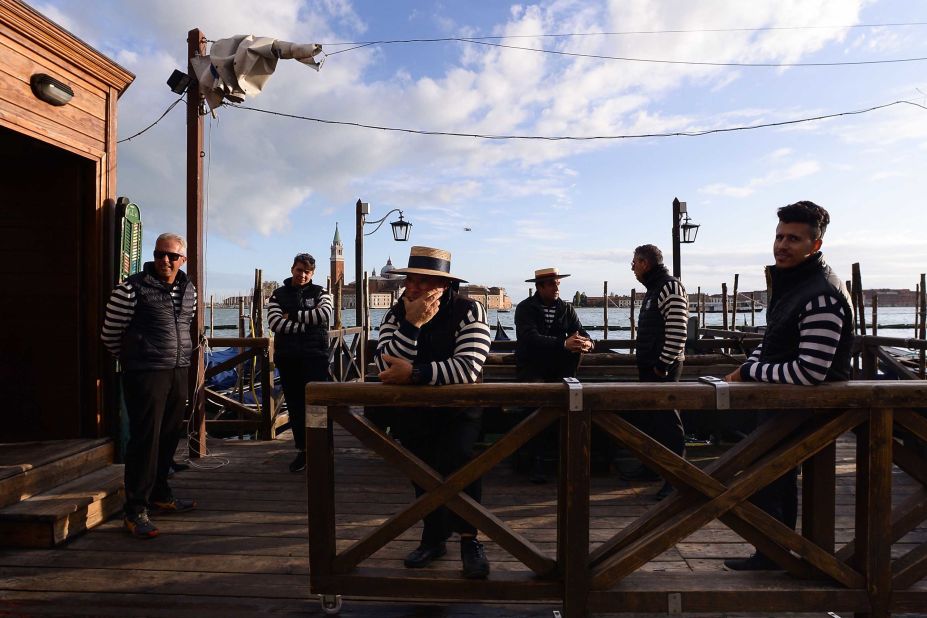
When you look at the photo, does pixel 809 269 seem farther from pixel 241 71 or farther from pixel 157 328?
pixel 241 71

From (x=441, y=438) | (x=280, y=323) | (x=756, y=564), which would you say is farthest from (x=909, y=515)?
(x=280, y=323)

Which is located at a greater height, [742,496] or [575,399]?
[575,399]

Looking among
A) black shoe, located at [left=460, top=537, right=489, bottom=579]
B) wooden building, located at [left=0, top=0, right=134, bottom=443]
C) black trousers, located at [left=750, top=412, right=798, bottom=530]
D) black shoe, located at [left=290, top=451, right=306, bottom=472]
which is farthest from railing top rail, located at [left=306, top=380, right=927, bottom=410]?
wooden building, located at [left=0, top=0, right=134, bottom=443]

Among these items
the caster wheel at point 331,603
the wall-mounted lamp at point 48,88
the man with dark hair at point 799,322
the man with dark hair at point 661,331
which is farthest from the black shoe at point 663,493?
the wall-mounted lamp at point 48,88

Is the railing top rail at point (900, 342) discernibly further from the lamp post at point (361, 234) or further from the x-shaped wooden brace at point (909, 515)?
the lamp post at point (361, 234)

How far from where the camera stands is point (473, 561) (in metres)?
2.29

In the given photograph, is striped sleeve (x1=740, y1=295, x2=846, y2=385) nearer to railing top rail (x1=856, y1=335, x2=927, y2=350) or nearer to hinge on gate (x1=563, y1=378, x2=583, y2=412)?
hinge on gate (x1=563, y1=378, x2=583, y2=412)

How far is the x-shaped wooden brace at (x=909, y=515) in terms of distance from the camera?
2.13m

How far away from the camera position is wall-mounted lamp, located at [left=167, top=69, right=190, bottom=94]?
14.6ft

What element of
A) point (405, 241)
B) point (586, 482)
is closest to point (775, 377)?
point (586, 482)

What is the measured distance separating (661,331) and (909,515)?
180cm

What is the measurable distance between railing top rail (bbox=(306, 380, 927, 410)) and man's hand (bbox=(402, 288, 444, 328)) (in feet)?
1.50

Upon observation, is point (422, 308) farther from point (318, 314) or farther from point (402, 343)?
point (318, 314)

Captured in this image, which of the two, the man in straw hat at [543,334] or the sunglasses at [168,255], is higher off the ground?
the sunglasses at [168,255]
